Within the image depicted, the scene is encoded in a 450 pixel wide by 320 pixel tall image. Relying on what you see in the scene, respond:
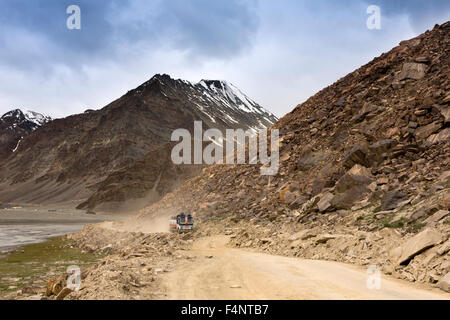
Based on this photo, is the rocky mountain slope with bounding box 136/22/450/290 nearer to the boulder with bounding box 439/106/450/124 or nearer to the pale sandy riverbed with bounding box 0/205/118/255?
the boulder with bounding box 439/106/450/124

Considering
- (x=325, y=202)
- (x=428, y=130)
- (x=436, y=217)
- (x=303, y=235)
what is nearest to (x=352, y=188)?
(x=325, y=202)

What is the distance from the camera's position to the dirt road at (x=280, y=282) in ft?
27.1

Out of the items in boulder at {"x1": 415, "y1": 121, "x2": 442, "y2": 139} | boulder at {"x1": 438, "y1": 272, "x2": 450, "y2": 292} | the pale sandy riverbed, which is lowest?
the pale sandy riverbed

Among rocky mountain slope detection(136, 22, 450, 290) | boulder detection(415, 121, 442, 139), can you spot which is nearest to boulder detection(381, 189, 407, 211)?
rocky mountain slope detection(136, 22, 450, 290)

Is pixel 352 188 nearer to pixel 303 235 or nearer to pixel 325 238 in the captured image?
pixel 303 235

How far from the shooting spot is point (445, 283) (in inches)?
348

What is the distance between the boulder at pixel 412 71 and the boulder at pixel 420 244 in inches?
777

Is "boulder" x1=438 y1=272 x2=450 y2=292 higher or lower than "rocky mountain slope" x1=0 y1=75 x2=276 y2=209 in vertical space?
lower

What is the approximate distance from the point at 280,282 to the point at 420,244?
4723mm

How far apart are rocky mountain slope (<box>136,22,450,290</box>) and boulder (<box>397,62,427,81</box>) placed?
0.24ft

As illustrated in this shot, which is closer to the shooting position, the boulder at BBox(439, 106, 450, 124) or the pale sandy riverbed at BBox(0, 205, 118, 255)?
the boulder at BBox(439, 106, 450, 124)

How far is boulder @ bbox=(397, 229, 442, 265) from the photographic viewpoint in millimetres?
10736

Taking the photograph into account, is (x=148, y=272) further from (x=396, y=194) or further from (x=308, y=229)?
(x=396, y=194)

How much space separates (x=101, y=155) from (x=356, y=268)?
162m
